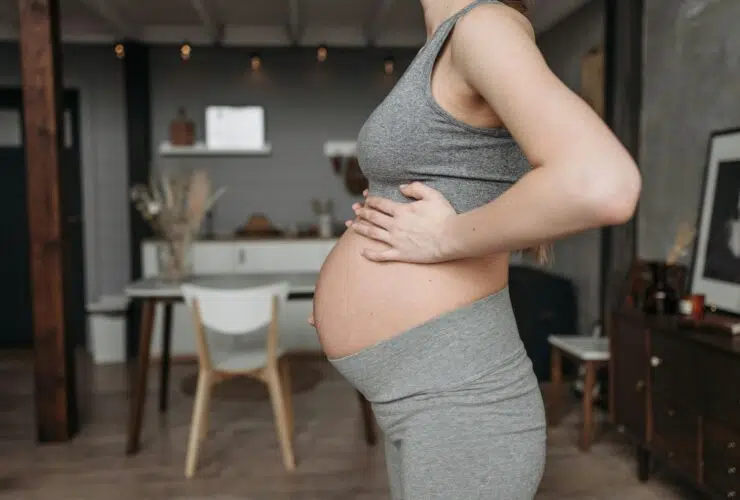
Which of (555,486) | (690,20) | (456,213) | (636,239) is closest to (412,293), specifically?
(456,213)

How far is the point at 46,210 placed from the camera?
362 cm

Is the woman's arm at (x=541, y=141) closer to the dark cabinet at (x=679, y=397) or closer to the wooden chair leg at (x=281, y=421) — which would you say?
the dark cabinet at (x=679, y=397)

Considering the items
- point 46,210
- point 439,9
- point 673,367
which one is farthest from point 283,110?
point 439,9

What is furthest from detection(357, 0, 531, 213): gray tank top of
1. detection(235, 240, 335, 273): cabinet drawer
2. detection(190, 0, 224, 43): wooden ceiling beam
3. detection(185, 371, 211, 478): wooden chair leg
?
detection(235, 240, 335, 273): cabinet drawer

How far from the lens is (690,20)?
3469mm

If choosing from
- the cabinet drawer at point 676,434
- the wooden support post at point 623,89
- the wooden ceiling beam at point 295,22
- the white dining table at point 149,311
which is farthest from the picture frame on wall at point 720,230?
the wooden ceiling beam at point 295,22

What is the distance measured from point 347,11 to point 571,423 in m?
3.62

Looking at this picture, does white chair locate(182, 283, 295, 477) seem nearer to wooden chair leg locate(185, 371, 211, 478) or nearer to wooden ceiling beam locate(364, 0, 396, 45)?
wooden chair leg locate(185, 371, 211, 478)

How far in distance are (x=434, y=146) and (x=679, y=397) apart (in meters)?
2.28

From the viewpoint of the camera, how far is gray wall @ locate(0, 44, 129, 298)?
6.12 metres

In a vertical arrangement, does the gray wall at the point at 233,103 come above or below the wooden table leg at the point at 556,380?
above

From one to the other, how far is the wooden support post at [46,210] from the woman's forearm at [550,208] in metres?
3.33

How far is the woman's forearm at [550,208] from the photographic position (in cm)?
70

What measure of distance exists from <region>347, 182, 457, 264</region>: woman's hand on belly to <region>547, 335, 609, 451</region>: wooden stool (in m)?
2.77
